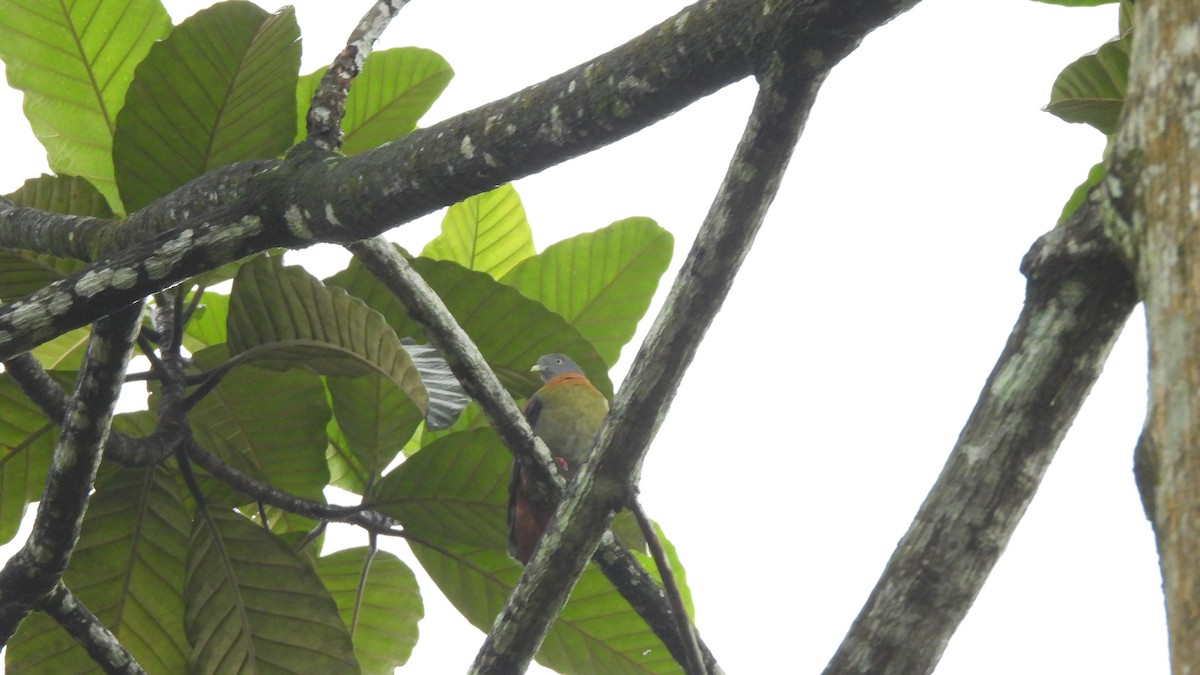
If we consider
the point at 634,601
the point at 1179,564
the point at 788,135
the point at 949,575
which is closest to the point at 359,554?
the point at 634,601

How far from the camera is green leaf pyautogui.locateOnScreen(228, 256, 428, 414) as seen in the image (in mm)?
2307

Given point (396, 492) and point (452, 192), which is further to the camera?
point (396, 492)

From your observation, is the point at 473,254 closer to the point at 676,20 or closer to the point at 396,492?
the point at 396,492

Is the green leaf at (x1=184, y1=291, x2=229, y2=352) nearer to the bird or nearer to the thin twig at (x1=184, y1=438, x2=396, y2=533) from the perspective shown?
the thin twig at (x1=184, y1=438, x2=396, y2=533)

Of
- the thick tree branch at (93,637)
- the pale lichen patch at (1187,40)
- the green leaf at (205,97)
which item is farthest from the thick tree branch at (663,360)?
the green leaf at (205,97)

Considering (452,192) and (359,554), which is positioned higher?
(452,192)

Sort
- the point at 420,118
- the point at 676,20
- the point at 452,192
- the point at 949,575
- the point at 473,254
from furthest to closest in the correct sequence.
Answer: the point at 473,254
the point at 420,118
the point at 452,192
the point at 676,20
the point at 949,575

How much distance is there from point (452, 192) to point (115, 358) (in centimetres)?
76

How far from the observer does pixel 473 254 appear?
348cm

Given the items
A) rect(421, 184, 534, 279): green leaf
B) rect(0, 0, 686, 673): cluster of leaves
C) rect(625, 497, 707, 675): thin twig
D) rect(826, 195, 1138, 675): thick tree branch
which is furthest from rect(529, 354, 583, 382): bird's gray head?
rect(826, 195, 1138, 675): thick tree branch

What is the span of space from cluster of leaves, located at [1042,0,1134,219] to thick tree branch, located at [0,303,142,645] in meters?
1.69

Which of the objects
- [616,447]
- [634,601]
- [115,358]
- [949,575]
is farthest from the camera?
[634,601]

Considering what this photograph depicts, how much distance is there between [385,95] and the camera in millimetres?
3141

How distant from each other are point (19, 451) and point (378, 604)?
0.97 metres
